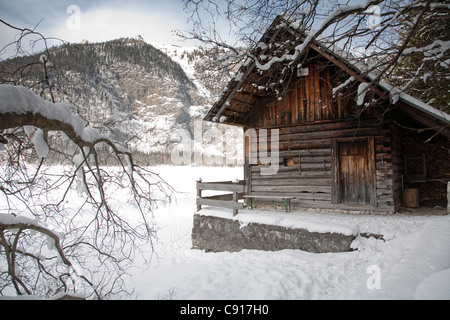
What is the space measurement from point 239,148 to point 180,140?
28729mm

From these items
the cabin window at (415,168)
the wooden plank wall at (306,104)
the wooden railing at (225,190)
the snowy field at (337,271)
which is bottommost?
the snowy field at (337,271)

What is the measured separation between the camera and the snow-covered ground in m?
3.81

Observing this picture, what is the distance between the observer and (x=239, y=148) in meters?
109

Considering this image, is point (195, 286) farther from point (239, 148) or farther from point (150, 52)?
point (150, 52)

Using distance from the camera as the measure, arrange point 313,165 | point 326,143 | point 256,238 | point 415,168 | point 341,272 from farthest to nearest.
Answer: point 415,168
point 313,165
point 326,143
point 256,238
point 341,272

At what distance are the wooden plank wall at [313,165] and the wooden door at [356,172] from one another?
0.21 metres

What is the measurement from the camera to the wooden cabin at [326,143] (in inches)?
352

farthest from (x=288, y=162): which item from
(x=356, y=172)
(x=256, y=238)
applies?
(x=256, y=238)

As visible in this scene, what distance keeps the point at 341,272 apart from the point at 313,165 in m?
4.93

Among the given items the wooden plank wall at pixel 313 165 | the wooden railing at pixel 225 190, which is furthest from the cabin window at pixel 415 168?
the wooden railing at pixel 225 190

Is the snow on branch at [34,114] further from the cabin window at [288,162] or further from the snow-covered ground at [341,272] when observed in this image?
the cabin window at [288,162]

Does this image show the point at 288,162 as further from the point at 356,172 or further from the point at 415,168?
the point at 415,168

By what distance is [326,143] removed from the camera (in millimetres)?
9922

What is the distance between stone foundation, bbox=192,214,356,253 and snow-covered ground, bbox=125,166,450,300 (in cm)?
32
